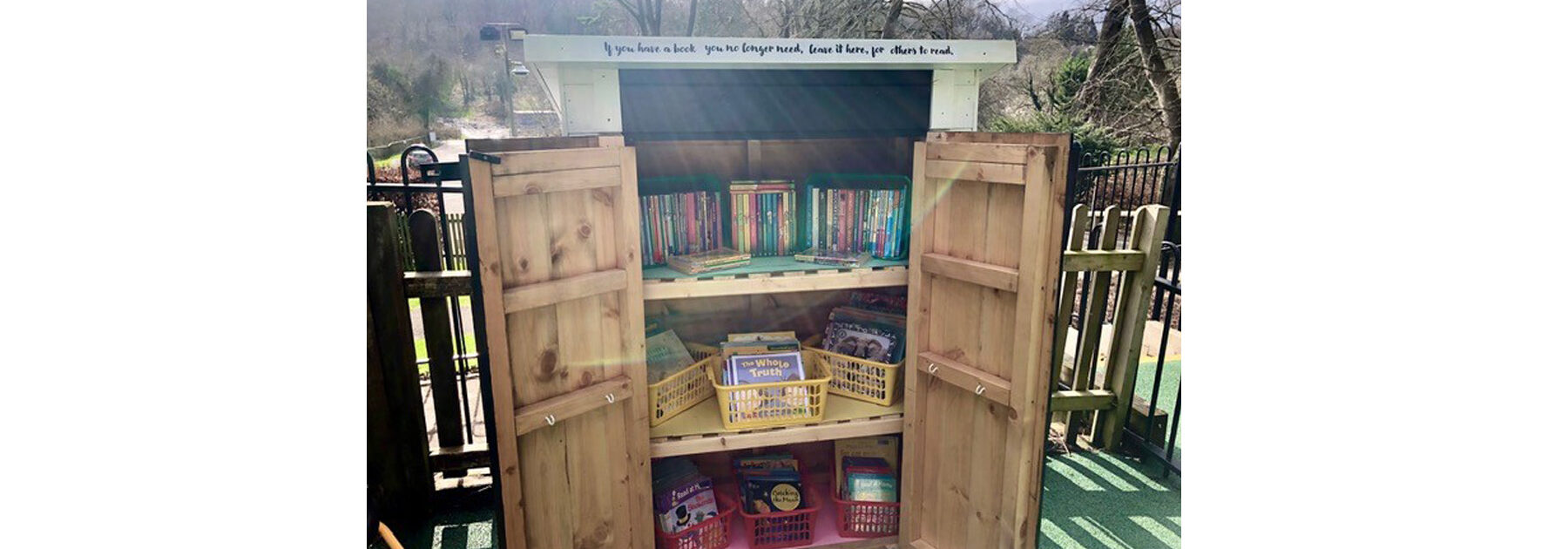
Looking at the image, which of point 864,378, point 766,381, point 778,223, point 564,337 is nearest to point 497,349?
point 564,337

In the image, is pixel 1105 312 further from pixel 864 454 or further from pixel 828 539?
pixel 828 539

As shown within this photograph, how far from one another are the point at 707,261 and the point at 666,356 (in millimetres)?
501

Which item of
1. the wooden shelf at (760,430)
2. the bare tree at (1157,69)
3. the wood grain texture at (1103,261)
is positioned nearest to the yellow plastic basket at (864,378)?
the wooden shelf at (760,430)

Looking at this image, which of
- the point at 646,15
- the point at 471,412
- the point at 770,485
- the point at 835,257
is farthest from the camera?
the point at 646,15

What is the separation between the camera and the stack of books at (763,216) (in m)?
2.46

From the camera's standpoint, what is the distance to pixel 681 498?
2555 millimetres

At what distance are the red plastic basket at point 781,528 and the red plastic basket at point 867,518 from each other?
117 mm

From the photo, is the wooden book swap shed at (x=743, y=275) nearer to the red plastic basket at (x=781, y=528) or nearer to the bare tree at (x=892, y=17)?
the red plastic basket at (x=781, y=528)

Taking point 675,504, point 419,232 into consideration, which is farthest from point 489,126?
point 675,504

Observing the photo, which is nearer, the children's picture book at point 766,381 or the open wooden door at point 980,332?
the open wooden door at point 980,332

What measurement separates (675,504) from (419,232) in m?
1.48

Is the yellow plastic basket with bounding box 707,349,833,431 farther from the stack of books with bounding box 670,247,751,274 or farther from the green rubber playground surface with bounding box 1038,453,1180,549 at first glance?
the green rubber playground surface with bounding box 1038,453,1180,549

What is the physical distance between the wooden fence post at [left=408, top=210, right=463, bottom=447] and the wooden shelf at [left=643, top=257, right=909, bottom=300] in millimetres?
1014

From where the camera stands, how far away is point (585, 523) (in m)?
2.18
